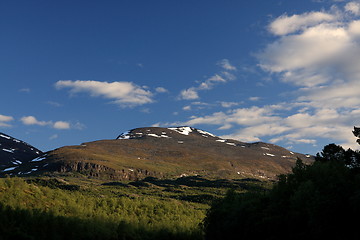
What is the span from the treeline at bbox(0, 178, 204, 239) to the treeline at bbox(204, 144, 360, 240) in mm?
9893

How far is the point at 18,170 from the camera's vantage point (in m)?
157

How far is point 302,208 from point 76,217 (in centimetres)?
2356

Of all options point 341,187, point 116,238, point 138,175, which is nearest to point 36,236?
point 116,238

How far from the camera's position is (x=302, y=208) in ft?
89.0

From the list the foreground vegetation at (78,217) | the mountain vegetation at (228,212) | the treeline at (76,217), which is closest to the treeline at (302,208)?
the mountain vegetation at (228,212)

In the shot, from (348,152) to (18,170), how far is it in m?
150

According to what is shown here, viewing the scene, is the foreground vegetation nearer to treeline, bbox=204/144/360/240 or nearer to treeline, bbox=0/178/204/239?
treeline, bbox=0/178/204/239

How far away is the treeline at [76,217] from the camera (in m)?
32.1

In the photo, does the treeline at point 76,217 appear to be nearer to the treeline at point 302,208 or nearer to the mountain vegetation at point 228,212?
the mountain vegetation at point 228,212

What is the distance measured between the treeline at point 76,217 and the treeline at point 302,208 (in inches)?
390

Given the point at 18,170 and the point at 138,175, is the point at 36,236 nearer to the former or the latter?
the point at 138,175

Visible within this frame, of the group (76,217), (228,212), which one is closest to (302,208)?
(228,212)

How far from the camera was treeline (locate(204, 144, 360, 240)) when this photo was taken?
955 inches

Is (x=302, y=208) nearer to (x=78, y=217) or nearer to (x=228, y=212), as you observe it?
(x=228, y=212)
